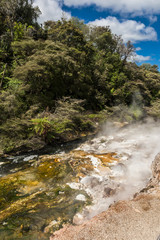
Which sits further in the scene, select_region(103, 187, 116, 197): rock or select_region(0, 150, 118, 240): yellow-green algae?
select_region(103, 187, 116, 197): rock

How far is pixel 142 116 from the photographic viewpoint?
19.8 m

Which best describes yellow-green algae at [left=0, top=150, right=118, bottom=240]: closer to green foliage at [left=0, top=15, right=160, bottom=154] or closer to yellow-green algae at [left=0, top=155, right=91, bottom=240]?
yellow-green algae at [left=0, top=155, right=91, bottom=240]

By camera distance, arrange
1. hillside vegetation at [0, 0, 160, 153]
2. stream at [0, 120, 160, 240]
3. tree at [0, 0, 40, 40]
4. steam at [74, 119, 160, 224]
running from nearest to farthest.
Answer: stream at [0, 120, 160, 240]
steam at [74, 119, 160, 224]
hillside vegetation at [0, 0, 160, 153]
tree at [0, 0, 40, 40]

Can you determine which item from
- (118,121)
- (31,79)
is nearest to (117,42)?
(118,121)

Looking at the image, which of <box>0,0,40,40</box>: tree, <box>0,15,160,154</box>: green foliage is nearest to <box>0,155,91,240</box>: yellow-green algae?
<box>0,15,160,154</box>: green foliage

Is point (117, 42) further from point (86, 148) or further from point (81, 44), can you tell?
point (86, 148)

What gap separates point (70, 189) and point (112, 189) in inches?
68.7

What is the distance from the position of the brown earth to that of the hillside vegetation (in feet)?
21.4

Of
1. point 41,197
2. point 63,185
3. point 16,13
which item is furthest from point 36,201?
point 16,13

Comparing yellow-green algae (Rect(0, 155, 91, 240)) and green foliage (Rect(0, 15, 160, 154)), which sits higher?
green foliage (Rect(0, 15, 160, 154))

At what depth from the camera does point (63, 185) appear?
6172 mm

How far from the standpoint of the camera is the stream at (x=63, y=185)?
4.38m

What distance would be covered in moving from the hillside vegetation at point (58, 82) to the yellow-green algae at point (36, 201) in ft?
10.1

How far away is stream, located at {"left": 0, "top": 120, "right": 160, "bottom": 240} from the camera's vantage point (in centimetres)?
438
